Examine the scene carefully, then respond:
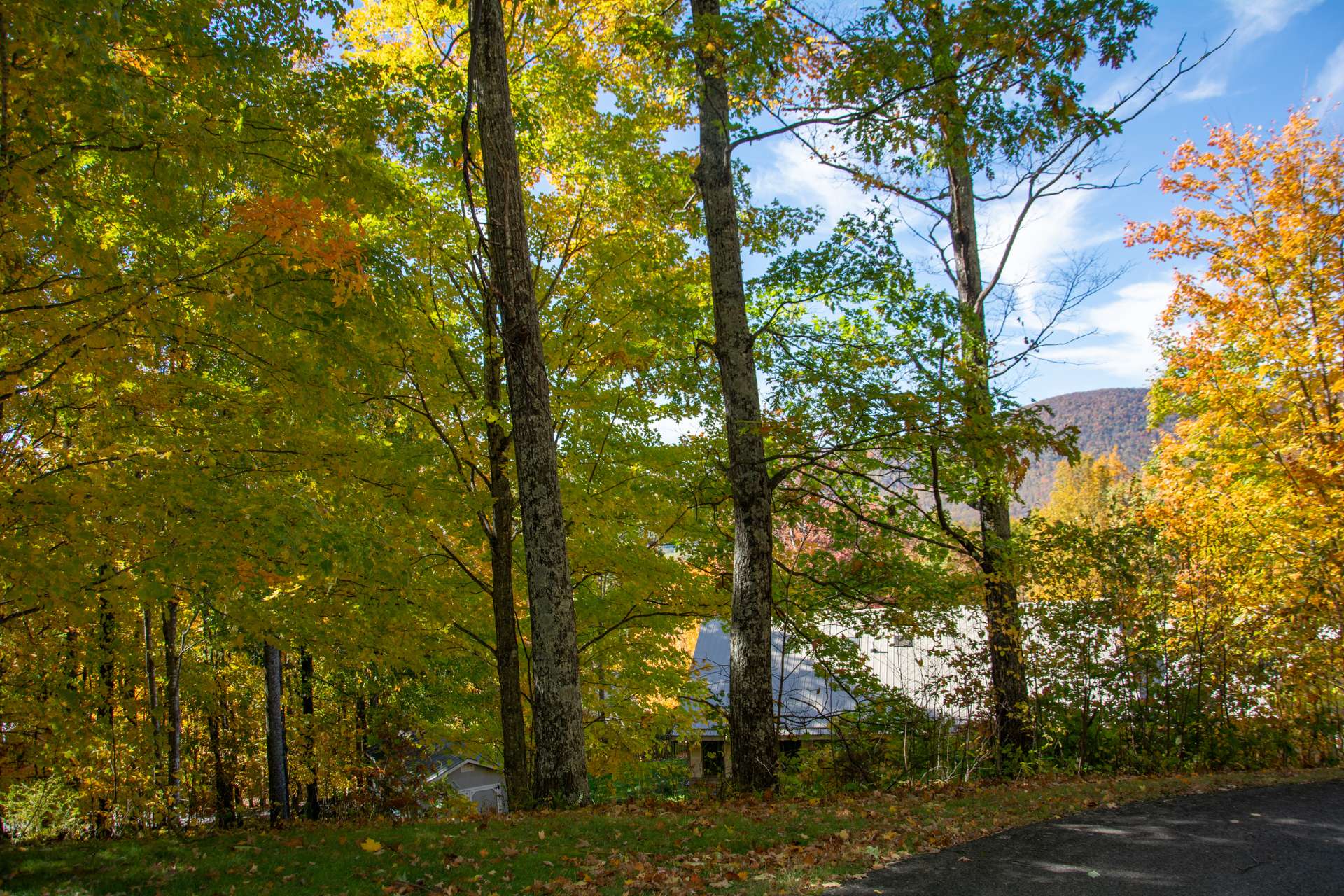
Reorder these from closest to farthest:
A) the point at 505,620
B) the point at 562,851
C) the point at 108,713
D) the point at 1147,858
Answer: the point at 1147,858 → the point at 562,851 → the point at 505,620 → the point at 108,713

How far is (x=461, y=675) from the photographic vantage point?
12758 mm

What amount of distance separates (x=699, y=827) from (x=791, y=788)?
339 centimetres

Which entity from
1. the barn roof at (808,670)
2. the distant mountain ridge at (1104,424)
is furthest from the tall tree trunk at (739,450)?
the distant mountain ridge at (1104,424)

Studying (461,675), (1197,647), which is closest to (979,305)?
(1197,647)

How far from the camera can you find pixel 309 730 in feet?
62.9

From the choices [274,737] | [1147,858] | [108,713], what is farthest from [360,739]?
[1147,858]

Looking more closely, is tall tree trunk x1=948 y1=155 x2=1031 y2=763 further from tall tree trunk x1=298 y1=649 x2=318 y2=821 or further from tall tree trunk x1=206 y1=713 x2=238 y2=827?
tall tree trunk x1=206 y1=713 x2=238 y2=827

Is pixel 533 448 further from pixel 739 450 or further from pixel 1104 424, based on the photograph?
pixel 1104 424

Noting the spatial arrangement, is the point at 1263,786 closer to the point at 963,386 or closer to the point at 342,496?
the point at 963,386

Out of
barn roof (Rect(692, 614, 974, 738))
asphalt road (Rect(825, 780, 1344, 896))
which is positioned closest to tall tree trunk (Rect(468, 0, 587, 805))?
asphalt road (Rect(825, 780, 1344, 896))

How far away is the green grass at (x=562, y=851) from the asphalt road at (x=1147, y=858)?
29 cm

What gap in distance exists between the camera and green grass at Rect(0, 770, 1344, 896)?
4.27m

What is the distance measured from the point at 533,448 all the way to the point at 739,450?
2353 millimetres

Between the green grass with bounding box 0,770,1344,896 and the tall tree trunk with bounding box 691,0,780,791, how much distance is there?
1.09m
